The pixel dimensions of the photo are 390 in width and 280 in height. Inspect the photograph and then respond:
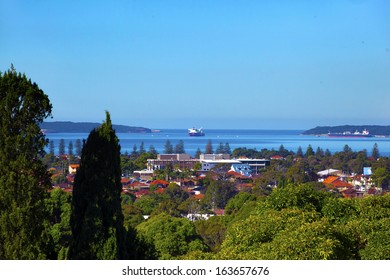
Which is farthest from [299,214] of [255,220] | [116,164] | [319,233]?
[116,164]

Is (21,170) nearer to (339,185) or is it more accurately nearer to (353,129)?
(339,185)

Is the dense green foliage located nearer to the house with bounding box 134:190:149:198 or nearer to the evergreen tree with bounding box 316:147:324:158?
the evergreen tree with bounding box 316:147:324:158

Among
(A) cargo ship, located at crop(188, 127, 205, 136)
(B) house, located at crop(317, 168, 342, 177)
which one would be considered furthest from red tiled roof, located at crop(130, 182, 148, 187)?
(A) cargo ship, located at crop(188, 127, 205, 136)

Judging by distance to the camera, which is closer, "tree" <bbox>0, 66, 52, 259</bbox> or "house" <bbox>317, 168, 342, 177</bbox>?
"tree" <bbox>0, 66, 52, 259</bbox>

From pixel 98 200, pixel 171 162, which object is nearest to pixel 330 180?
pixel 171 162

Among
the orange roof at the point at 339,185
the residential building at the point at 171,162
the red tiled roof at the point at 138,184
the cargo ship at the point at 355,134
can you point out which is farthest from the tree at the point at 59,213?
the cargo ship at the point at 355,134
